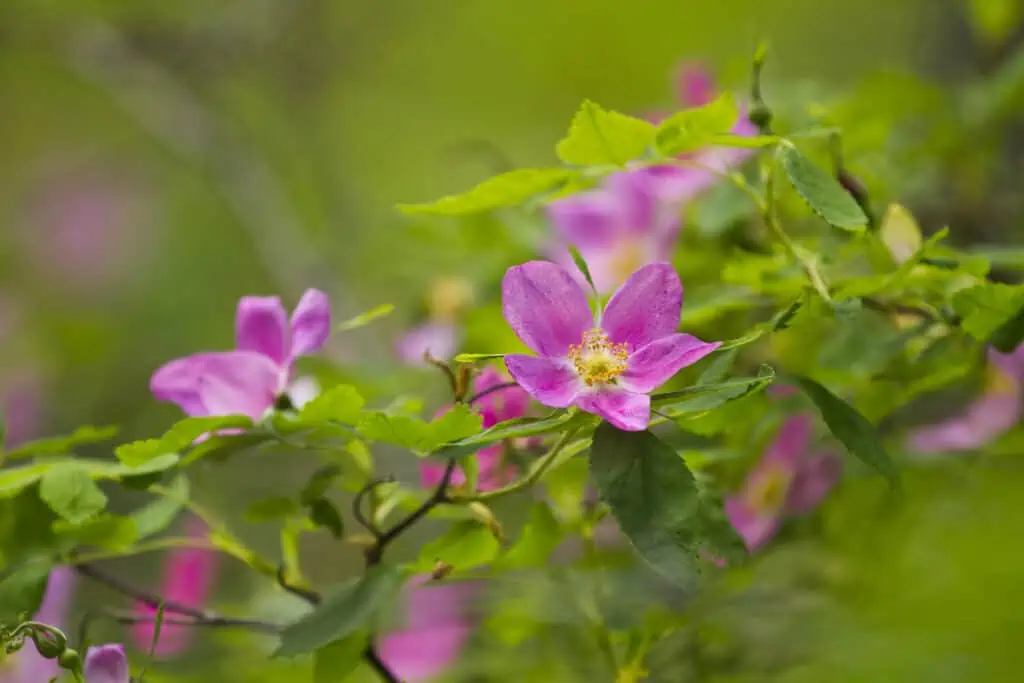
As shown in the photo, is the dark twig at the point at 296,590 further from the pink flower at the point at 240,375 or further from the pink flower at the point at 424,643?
the pink flower at the point at 424,643

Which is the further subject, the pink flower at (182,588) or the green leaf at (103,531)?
the pink flower at (182,588)

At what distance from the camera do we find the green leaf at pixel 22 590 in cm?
39

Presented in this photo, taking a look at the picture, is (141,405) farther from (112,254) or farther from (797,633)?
(797,633)

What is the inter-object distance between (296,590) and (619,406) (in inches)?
7.2

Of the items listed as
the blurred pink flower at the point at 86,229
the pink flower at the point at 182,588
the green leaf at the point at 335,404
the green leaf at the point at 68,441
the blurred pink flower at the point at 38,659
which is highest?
the green leaf at the point at 335,404

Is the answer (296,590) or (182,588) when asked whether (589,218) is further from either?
(182,588)

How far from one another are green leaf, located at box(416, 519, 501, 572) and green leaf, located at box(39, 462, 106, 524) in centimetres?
13

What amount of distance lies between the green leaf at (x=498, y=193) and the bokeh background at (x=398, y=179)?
144 mm

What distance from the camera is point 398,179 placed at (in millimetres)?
2227

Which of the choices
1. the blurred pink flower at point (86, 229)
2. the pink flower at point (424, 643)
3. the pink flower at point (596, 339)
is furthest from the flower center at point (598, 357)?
the blurred pink flower at point (86, 229)

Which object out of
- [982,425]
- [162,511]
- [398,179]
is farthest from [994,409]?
[398,179]

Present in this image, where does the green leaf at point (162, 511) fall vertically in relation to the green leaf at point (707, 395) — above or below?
below

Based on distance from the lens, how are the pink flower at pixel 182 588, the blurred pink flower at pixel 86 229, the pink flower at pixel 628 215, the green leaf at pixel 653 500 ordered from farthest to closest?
the blurred pink flower at pixel 86 229 < the pink flower at pixel 182 588 < the pink flower at pixel 628 215 < the green leaf at pixel 653 500

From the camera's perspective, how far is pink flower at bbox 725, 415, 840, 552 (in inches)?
22.8
